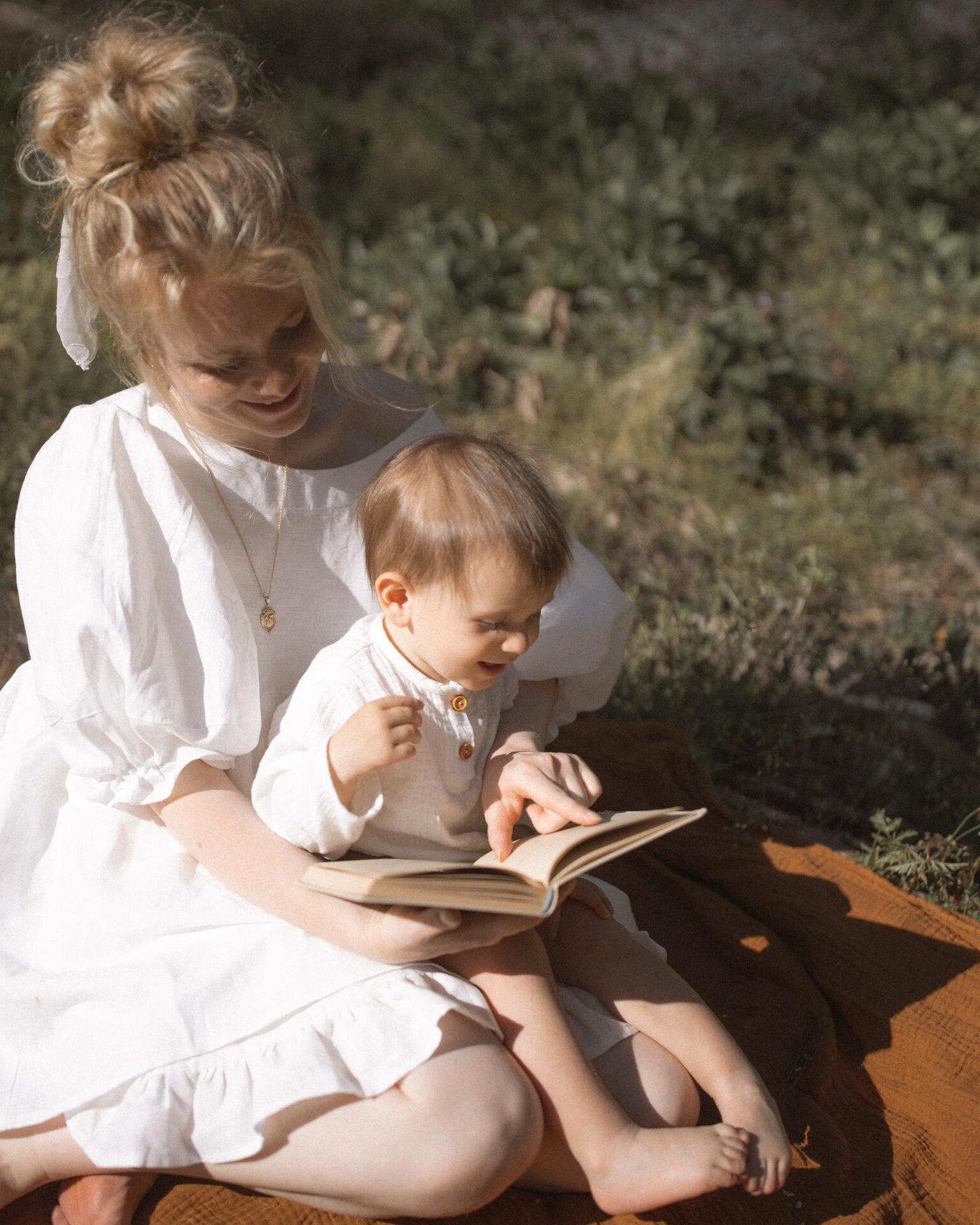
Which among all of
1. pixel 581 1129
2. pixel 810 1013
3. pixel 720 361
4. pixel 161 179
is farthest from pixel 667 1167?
pixel 720 361

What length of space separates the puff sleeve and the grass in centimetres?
64

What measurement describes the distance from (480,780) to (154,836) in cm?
56

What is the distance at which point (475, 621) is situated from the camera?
195 centimetres

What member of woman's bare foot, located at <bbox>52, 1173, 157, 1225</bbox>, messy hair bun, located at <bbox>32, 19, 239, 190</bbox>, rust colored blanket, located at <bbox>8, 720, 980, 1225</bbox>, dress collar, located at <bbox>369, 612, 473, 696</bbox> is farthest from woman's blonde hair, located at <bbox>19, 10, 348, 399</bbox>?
rust colored blanket, located at <bbox>8, 720, 980, 1225</bbox>

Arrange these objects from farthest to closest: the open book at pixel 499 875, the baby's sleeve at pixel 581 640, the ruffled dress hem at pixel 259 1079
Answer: the baby's sleeve at pixel 581 640, the ruffled dress hem at pixel 259 1079, the open book at pixel 499 875

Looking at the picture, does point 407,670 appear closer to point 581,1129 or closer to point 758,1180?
point 581,1129

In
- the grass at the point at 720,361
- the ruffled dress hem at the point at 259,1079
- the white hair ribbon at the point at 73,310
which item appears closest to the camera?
the ruffled dress hem at the point at 259,1079

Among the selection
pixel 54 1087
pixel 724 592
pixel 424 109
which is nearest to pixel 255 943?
pixel 54 1087

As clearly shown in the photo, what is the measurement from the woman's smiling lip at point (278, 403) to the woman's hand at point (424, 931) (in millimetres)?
805

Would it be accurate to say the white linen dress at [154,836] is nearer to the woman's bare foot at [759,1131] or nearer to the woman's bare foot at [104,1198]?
the woman's bare foot at [104,1198]

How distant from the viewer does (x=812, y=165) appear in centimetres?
700

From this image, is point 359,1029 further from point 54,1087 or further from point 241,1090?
point 54,1087

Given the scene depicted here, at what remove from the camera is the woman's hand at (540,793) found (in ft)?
6.43

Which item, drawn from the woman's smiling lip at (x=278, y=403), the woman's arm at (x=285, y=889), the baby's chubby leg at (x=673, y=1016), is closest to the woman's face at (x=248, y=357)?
the woman's smiling lip at (x=278, y=403)
